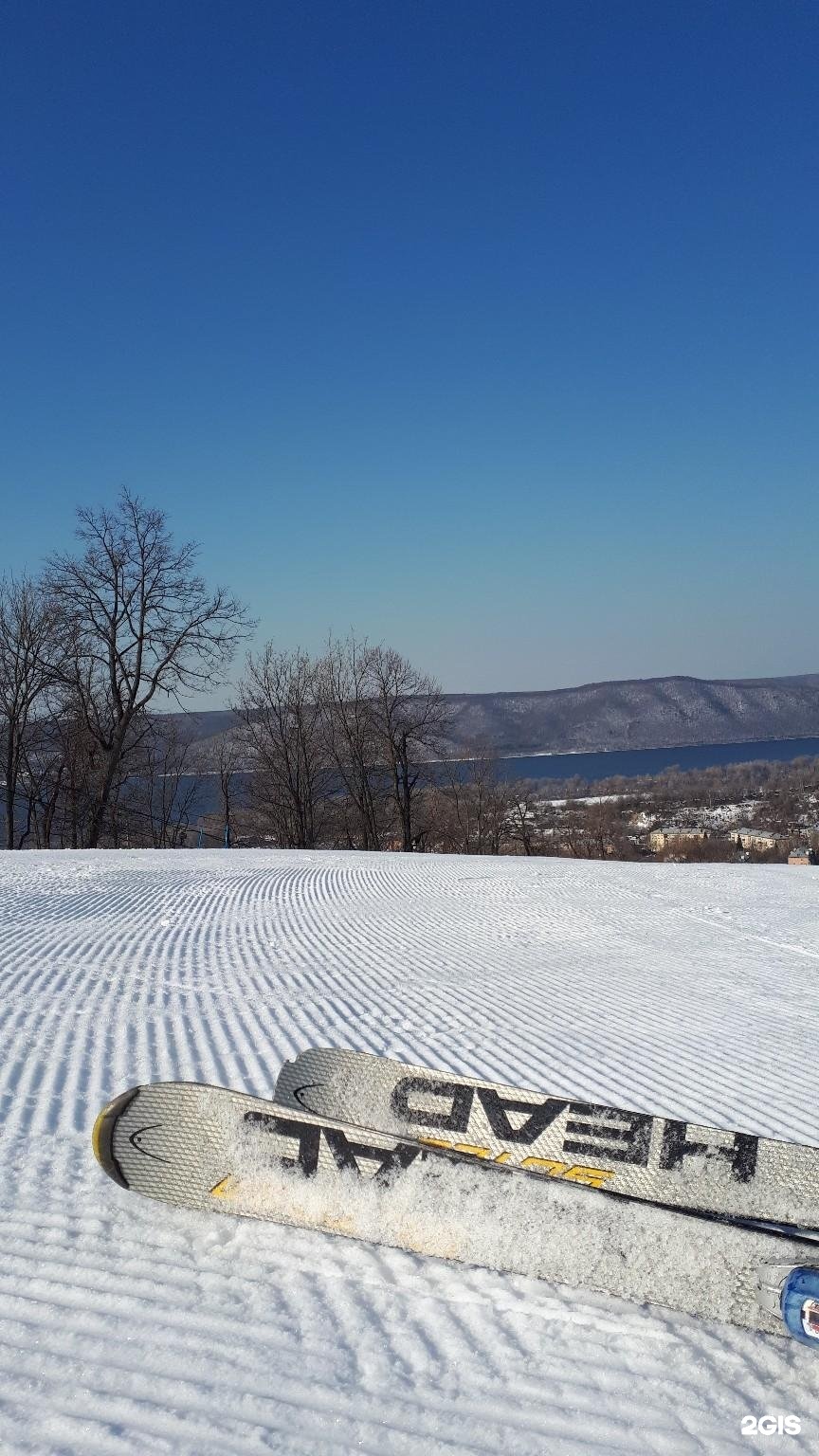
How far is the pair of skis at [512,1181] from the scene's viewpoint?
1862 mm

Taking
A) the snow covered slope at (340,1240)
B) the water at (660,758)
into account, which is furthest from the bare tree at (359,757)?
the water at (660,758)

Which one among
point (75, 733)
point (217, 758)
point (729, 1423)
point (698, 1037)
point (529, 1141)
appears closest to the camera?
point (729, 1423)

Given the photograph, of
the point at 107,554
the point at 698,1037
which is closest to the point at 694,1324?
the point at 698,1037

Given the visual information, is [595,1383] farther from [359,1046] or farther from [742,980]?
[742,980]

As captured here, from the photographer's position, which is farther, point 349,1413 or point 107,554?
point 107,554

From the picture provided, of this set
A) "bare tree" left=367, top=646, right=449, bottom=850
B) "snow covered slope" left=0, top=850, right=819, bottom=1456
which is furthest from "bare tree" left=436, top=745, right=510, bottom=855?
"snow covered slope" left=0, top=850, right=819, bottom=1456

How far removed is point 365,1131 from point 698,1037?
263 centimetres

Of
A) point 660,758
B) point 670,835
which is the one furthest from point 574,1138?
point 660,758

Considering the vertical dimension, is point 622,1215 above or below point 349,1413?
above

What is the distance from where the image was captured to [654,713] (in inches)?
4542

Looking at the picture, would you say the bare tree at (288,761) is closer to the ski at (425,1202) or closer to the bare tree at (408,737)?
the bare tree at (408,737)

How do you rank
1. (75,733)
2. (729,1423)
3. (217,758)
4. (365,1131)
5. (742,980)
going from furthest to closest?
1. (217,758)
2. (75,733)
3. (742,980)
4. (365,1131)
5. (729,1423)

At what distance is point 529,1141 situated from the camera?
7.70 feet

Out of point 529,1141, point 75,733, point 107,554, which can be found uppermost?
point 107,554
